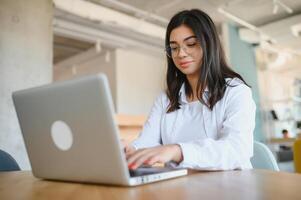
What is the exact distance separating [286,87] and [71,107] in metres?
8.33

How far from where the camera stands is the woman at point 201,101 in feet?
3.48

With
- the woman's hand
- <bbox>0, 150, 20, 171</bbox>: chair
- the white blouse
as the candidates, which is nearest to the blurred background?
the white blouse

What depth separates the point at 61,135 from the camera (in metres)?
0.76

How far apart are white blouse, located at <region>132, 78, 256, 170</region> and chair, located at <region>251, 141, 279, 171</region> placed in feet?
0.46

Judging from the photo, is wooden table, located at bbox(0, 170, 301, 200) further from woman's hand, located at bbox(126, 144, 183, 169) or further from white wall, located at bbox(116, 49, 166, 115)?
white wall, located at bbox(116, 49, 166, 115)

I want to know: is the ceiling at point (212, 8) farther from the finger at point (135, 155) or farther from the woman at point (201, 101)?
the finger at point (135, 155)

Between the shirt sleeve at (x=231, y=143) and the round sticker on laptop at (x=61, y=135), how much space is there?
34 centimetres

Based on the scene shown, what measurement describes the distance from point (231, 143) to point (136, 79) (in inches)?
209

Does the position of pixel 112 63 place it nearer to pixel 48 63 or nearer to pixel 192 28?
pixel 48 63

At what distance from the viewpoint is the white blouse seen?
94 cm

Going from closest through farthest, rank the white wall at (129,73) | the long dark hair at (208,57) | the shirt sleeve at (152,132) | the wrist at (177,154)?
the wrist at (177,154) < the long dark hair at (208,57) < the shirt sleeve at (152,132) < the white wall at (129,73)

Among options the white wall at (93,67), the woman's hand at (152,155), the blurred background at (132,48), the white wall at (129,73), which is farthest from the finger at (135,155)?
the white wall at (129,73)

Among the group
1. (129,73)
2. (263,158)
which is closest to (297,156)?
(263,158)

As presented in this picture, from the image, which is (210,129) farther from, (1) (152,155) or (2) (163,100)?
(1) (152,155)
